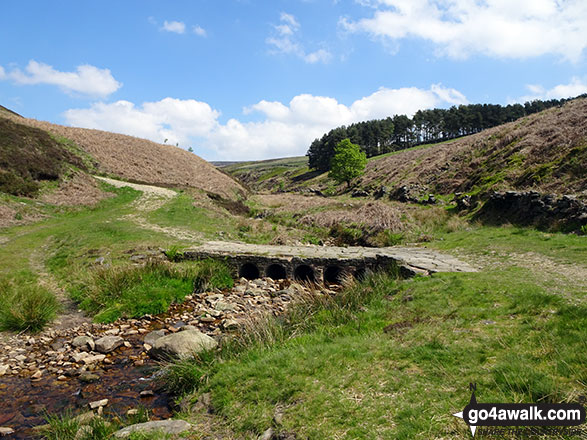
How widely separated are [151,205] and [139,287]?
16.6 m

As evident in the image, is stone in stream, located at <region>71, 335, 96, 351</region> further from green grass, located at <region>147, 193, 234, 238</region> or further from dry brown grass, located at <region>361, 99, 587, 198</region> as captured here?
dry brown grass, located at <region>361, 99, 587, 198</region>

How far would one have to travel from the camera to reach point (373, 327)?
8320 millimetres

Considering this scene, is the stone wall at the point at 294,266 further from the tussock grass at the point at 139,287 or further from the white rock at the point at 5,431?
the white rock at the point at 5,431

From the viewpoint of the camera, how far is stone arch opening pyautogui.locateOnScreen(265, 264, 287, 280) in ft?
55.4

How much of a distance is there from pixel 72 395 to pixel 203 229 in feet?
49.2

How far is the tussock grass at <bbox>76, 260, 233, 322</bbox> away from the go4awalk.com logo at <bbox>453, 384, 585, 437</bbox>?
10.5 meters

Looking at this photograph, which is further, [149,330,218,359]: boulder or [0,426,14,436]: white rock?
[149,330,218,359]: boulder

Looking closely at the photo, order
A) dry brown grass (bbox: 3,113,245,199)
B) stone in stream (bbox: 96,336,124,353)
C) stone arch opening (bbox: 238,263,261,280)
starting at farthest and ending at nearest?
dry brown grass (bbox: 3,113,245,199), stone arch opening (bbox: 238,263,261,280), stone in stream (bbox: 96,336,124,353)

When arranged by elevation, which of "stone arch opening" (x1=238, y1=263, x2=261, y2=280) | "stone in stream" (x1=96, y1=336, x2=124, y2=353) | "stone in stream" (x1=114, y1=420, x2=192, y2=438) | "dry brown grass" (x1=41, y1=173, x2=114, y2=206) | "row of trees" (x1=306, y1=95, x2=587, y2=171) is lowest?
"stone in stream" (x1=96, y1=336, x2=124, y2=353)

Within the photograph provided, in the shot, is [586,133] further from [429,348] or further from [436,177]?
[429,348]

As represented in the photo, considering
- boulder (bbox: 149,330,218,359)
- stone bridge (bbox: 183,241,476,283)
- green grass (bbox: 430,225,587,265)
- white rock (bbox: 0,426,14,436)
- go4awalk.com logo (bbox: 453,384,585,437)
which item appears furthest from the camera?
stone bridge (bbox: 183,241,476,283)

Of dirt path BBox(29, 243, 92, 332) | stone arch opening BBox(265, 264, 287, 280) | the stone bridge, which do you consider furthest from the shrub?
stone arch opening BBox(265, 264, 287, 280)

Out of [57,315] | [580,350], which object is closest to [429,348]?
[580,350]

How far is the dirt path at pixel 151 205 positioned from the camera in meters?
20.4
